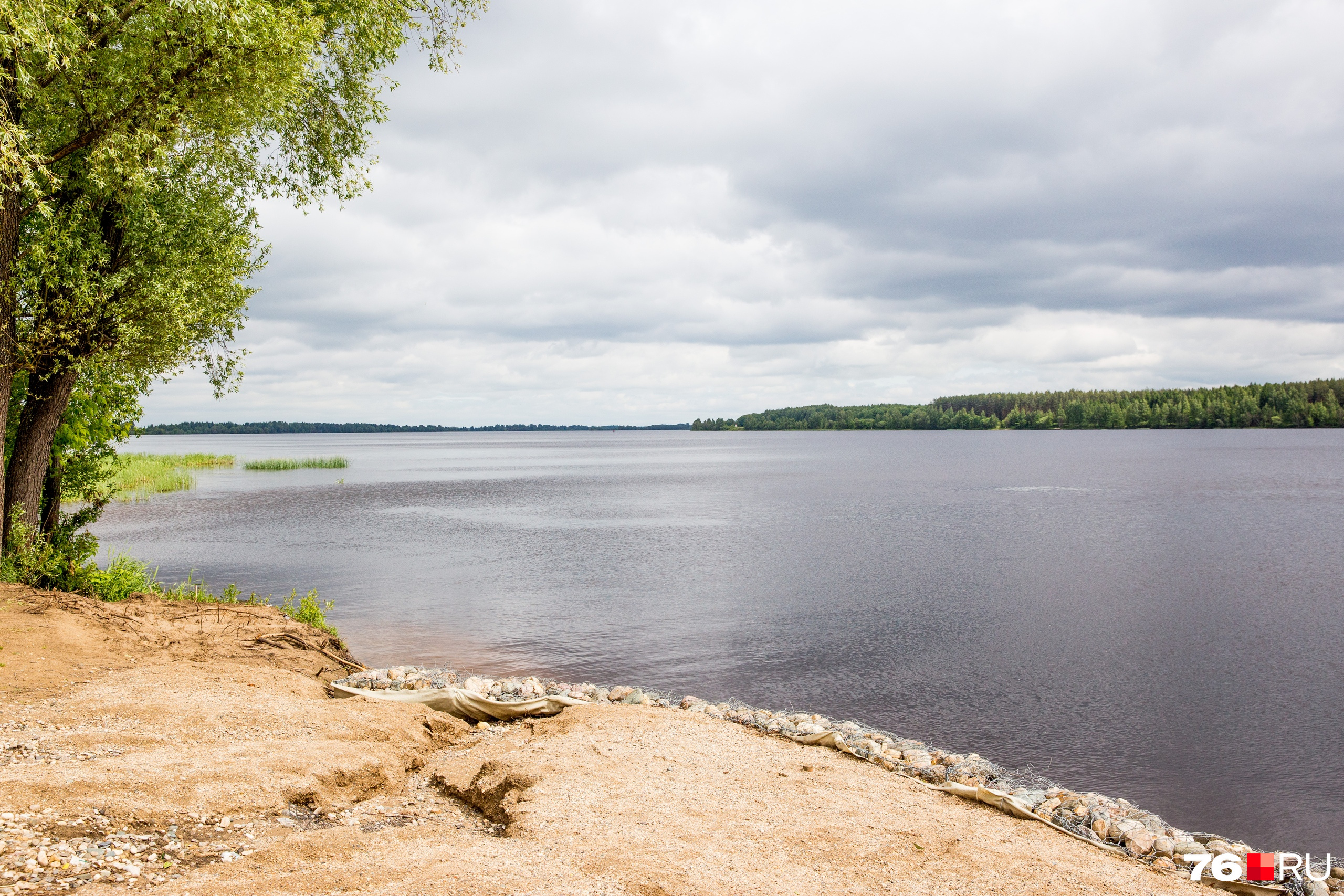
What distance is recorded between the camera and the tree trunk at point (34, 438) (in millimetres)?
16078

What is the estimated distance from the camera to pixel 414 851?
275 inches

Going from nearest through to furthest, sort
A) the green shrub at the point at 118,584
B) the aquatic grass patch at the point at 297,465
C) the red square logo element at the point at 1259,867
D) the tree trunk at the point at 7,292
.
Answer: the red square logo element at the point at 1259,867
the tree trunk at the point at 7,292
the green shrub at the point at 118,584
the aquatic grass patch at the point at 297,465

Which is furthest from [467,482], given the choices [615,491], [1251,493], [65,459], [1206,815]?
[1206,815]

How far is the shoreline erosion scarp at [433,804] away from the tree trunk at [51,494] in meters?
6.18

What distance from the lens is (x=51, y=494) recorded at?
17.6 metres

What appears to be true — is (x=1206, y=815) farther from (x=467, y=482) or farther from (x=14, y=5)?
(x=467, y=482)

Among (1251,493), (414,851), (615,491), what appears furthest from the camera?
(615,491)

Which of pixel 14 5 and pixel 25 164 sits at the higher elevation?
pixel 14 5

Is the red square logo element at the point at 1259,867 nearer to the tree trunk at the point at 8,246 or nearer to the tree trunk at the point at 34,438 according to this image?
the tree trunk at the point at 8,246

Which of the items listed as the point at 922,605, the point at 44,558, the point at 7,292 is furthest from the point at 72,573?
the point at 922,605

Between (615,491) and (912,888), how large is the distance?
61.9 m

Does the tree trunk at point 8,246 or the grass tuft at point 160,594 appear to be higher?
the tree trunk at point 8,246

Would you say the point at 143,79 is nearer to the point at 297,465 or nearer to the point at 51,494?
the point at 51,494

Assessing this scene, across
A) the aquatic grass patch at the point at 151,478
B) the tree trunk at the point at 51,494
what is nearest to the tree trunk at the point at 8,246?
the tree trunk at the point at 51,494
